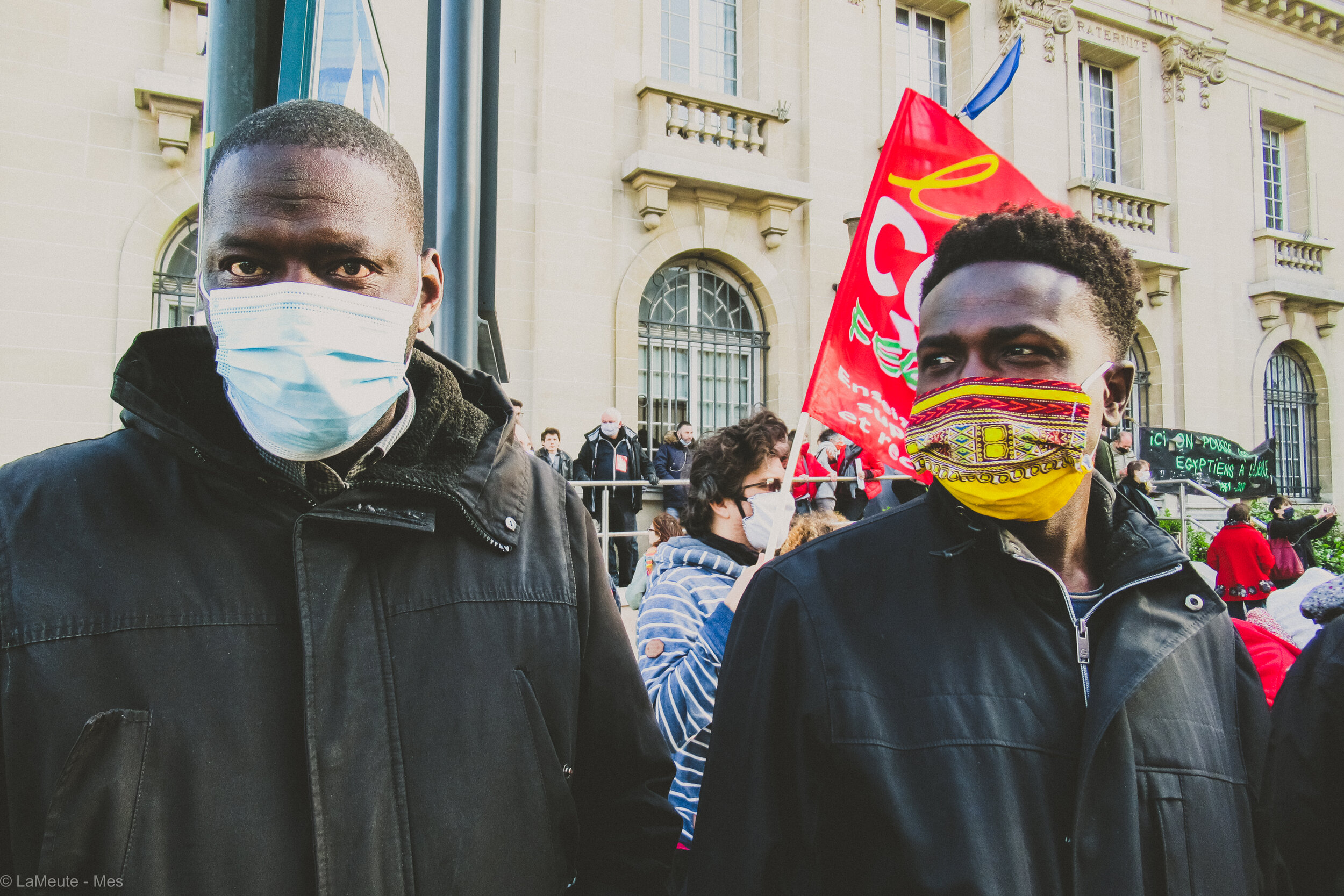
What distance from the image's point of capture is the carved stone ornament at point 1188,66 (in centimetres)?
1639

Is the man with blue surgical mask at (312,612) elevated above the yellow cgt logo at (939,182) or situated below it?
below

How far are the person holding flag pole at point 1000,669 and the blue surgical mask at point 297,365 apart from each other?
0.77 metres

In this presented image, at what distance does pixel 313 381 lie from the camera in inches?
57.6

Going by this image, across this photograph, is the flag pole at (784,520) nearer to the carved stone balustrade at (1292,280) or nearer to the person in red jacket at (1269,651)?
the person in red jacket at (1269,651)

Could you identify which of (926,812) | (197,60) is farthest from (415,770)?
(197,60)

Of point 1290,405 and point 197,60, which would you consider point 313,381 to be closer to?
point 197,60

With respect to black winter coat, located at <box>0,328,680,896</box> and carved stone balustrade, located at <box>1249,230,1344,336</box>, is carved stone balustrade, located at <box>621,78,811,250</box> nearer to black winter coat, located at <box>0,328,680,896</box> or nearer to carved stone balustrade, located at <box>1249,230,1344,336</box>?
black winter coat, located at <box>0,328,680,896</box>

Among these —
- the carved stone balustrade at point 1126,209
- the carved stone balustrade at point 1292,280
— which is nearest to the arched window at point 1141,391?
the carved stone balustrade at point 1126,209

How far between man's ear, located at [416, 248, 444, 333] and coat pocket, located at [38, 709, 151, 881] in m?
0.85

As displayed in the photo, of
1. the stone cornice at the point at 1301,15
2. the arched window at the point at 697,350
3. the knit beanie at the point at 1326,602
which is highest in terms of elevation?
the stone cornice at the point at 1301,15

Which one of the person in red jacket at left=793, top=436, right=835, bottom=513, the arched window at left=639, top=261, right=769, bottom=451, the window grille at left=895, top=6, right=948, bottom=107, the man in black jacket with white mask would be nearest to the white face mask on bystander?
the person in red jacket at left=793, top=436, right=835, bottom=513

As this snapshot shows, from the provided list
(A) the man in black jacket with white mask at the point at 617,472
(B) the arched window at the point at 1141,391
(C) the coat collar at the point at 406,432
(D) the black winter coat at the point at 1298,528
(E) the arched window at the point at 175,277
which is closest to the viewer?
(C) the coat collar at the point at 406,432

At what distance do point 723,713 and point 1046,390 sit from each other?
88cm

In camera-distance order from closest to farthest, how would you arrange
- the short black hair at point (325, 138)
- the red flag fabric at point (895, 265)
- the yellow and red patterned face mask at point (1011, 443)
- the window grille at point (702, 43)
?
the short black hair at point (325, 138) < the yellow and red patterned face mask at point (1011, 443) < the red flag fabric at point (895, 265) < the window grille at point (702, 43)
